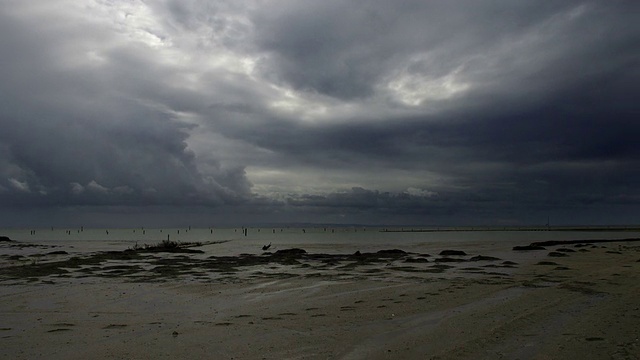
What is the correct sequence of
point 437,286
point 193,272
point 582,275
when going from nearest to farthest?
point 437,286, point 582,275, point 193,272

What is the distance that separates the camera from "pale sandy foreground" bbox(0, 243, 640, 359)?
33.7 feet

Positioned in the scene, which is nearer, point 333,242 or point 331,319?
point 331,319

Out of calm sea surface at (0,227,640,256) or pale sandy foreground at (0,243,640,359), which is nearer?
pale sandy foreground at (0,243,640,359)

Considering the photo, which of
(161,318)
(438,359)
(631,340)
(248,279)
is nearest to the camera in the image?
(438,359)

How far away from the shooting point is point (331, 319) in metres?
14.1

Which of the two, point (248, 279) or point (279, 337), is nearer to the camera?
point (279, 337)

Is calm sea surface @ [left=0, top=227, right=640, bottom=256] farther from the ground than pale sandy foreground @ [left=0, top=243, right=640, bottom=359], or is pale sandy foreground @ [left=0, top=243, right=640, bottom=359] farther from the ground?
pale sandy foreground @ [left=0, top=243, right=640, bottom=359]

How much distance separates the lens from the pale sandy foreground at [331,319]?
10.3 metres

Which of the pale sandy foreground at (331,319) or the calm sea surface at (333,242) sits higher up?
the pale sandy foreground at (331,319)

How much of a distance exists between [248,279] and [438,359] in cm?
1900

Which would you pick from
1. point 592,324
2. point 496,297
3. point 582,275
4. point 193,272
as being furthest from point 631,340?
point 193,272

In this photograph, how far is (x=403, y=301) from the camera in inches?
680

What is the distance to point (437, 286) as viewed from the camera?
21750mm

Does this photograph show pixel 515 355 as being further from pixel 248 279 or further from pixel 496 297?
pixel 248 279
